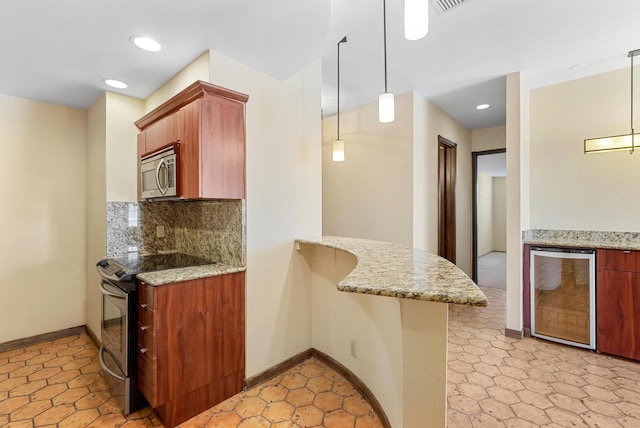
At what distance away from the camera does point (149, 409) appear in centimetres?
203

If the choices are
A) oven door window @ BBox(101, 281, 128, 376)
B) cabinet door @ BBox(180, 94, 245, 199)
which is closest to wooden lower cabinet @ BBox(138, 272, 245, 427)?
oven door window @ BBox(101, 281, 128, 376)

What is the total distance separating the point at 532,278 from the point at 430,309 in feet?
8.93

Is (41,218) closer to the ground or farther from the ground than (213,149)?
closer to the ground

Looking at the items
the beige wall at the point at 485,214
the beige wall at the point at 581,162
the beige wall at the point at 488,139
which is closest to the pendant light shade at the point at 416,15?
the beige wall at the point at 581,162

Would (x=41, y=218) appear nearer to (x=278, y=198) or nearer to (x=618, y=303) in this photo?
(x=278, y=198)

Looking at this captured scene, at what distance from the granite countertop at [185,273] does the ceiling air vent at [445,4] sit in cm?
232

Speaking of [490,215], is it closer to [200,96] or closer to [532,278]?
[532,278]

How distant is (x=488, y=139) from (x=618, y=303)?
3292 mm

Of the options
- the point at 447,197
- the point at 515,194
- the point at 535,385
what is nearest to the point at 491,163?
the point at 447,197

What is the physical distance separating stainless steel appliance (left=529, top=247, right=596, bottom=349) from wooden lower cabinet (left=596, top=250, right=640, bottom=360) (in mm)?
57

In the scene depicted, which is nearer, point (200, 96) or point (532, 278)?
point (200, 96)

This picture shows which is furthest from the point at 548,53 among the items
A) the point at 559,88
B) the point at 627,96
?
the point at 627,96

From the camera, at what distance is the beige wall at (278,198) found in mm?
2211

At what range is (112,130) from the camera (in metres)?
2.74
